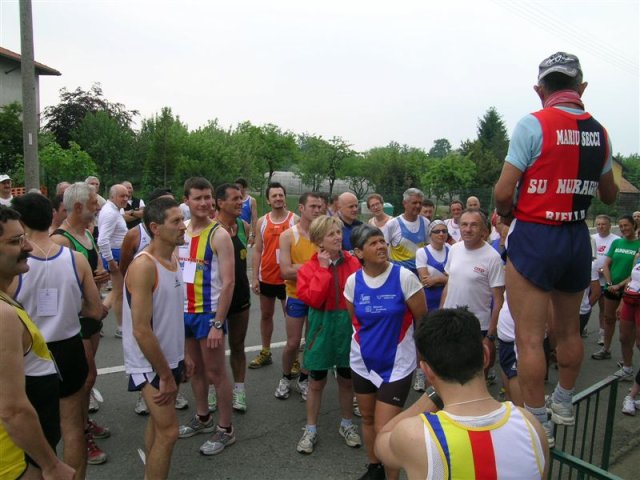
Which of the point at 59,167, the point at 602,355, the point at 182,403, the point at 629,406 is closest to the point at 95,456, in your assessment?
the point at 182,403

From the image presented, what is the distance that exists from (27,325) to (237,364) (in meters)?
3.00

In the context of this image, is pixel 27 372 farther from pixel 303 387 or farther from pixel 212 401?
pixel 303 387

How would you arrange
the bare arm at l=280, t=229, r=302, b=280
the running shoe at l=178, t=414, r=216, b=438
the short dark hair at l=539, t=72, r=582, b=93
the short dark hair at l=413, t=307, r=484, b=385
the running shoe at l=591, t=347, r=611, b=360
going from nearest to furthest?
1. the short dark hair at l=413, t=307, r=484, b=385
2. the short dark hair at l=539, t=72, r=582, b=93
3. the running shoe at l=178, t=414, r=216, b=438
4. the bare arm at l=280, t=229, r=302, b=280
5. the running shoe at l=591, t=347, r=611, b=360

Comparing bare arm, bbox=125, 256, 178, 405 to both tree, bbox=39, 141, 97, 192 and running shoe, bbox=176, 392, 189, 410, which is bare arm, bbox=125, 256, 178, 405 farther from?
tree, bbox=39, 141, 97, 192

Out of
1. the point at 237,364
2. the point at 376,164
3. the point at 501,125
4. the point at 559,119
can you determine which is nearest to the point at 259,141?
the point at 376,164

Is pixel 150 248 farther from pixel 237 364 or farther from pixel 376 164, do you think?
pixel 376 164

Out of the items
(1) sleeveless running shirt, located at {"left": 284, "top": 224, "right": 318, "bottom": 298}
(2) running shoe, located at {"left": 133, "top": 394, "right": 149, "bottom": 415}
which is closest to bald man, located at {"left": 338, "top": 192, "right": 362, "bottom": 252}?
(1) sleeveless running shirt, located at {"left": 284, "top": 224, "right": 318, "bottom": 298}

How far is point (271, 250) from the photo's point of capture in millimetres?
6031

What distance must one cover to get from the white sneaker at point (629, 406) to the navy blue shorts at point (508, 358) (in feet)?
6.44

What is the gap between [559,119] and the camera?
7.80 ft

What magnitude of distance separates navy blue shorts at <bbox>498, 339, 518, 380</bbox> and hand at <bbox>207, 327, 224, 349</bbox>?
8.05 ft

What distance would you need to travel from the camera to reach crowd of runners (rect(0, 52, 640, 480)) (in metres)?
1.83

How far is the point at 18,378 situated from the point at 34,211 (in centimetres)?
173

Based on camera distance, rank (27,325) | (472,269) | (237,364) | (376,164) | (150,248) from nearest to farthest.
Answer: (27,325)
(150,248)
(472,269)
(237,364)
(376,164)
